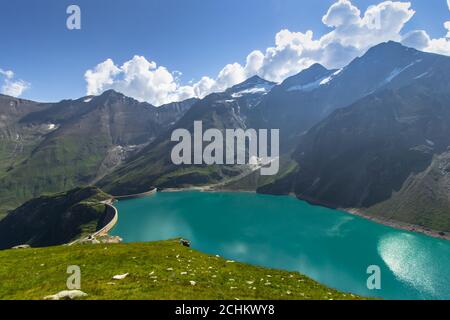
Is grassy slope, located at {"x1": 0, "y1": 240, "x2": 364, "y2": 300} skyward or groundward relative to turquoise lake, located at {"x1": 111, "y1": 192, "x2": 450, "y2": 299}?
skyward

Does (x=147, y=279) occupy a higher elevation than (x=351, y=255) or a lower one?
higher

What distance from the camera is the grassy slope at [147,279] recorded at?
23172 mm

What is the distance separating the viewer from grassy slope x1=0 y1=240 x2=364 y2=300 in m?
23.2

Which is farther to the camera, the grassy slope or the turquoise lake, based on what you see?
the turquoise lake

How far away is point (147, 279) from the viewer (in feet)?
89.8

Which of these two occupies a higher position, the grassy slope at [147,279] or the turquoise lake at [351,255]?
the grassy slope at [147,279]

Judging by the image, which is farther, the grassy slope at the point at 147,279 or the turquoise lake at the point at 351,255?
the turquoise lake at the point at 351,255

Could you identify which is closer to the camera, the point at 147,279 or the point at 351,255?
the point at 147,279

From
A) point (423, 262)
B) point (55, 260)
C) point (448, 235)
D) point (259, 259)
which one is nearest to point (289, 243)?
point (259, 259)
